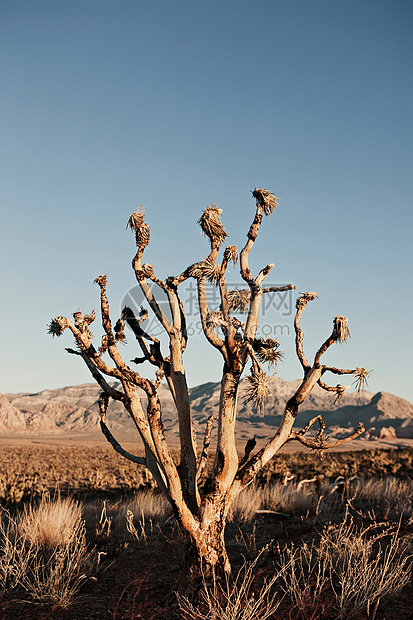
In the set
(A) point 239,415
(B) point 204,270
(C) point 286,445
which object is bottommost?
(C) point 286,445

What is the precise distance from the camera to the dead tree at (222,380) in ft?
21.1

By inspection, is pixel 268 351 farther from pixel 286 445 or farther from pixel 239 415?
pixel 239 415

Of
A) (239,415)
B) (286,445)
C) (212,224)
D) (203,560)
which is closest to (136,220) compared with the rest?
(212,224)

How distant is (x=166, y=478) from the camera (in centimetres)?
655

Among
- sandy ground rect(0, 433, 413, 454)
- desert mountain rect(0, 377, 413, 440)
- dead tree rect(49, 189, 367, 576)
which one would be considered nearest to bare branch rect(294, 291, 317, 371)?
dead tree rect(49, 189, 367, 576)

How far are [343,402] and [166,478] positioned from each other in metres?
152

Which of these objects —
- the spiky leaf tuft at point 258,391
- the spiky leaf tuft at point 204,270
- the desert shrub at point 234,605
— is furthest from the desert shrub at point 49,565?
the spiky leaf tuft at point 204,270

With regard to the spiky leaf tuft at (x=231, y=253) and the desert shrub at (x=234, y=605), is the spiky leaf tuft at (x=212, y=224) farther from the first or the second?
the desert shrub at (x=234, y=605)

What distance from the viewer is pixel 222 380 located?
23.3 feet

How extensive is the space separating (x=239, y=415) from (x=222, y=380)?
5144 inches

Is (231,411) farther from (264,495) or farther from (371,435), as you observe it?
(371,435)

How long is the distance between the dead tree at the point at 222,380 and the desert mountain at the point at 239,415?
84.8 m

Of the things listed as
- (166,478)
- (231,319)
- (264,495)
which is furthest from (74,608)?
(264,495)

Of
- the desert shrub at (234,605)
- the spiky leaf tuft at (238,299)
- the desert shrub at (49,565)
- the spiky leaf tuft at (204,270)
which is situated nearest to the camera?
the desert shrub at (234,605)
